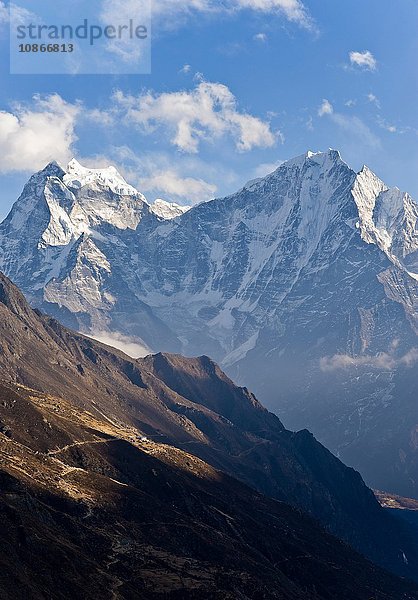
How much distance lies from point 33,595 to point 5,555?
18960mm

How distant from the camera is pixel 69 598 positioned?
643ft

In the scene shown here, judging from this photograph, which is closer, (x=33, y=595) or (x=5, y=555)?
(x=33, y=595)

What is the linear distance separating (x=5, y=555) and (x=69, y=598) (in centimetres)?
1849

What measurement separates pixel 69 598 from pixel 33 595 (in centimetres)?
1483

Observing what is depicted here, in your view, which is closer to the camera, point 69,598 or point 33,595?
point 33,595

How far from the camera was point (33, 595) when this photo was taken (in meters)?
183
